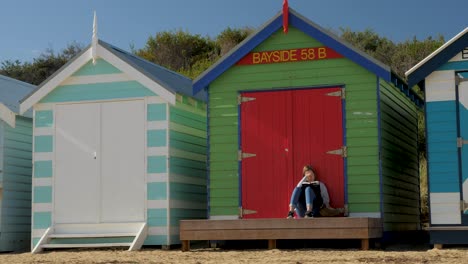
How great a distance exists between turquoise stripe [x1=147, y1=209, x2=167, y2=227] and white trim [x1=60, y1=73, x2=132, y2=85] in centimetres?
232

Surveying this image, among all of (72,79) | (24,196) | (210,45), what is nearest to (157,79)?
(72,79)

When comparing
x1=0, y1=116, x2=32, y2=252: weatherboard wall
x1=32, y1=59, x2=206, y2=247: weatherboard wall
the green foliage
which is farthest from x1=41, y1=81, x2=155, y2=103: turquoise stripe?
the green foliage

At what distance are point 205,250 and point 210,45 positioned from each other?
98.4 ft

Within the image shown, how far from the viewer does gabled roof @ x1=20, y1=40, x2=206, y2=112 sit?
1352cm

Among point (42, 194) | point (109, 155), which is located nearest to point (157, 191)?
point (109, 155)

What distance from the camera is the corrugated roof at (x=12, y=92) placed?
1500 cm

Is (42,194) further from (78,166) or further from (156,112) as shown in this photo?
(156,112)

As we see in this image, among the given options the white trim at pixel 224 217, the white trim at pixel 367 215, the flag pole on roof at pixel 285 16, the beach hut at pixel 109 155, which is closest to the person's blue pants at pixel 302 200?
the white trim at pixel 367 215

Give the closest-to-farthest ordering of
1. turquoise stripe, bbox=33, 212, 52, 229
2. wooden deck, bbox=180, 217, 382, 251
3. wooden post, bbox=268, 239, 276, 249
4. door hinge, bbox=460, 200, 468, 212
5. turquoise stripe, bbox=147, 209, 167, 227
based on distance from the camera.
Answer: wooden deck, bbox=180, 217, 382, 251 → door hinge, bbox=460, 200, 468, 212 → wooden post, bbox=268, 239, 276, 249 → turquoise stripe, bbox=147, 209, 167, 227 → turquoise stripe, bbox=33, 212, 52, 229

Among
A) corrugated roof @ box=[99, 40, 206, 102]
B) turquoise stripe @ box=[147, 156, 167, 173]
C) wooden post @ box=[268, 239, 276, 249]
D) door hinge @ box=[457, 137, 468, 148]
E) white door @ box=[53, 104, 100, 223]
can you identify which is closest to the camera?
door hinge @ box=[457, 137, 468, 148]

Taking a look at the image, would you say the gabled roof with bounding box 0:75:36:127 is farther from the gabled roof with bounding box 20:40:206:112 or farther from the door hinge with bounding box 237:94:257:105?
the door hinge with bounding box 237:94:257:105

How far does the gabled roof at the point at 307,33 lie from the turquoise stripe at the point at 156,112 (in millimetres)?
648

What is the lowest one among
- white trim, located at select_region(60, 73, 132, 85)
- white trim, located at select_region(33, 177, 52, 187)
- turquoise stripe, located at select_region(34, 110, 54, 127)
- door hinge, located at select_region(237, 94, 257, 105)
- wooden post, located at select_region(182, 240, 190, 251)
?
wooden post, located at select_region(182, 240, 190, 251)

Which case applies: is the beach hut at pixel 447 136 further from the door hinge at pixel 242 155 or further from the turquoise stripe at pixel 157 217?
the turquoise stripe at pixel 157 217
